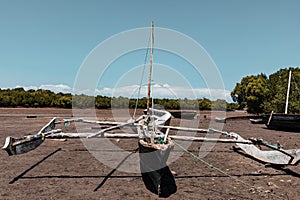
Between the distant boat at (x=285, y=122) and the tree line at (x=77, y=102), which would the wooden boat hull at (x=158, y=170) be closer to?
the distant boat at (x=285, y=122)

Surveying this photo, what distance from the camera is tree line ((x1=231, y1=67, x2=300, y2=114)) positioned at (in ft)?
84.0

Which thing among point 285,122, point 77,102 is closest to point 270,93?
point 285,122

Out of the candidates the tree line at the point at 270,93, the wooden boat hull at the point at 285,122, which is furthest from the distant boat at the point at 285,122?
the tree line at the point at 270,93

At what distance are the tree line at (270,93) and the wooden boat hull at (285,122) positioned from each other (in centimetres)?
817

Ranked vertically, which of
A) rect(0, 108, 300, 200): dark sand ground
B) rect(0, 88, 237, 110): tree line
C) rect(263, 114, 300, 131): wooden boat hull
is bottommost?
rect(0, 108, 300, 200): dark sand ground

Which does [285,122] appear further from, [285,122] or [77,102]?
[77,102]

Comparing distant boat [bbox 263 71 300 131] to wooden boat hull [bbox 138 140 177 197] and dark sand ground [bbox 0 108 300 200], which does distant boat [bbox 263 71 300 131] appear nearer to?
dark sand ground [bbox 0 108 300 200]

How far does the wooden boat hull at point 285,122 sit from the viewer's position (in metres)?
15.9

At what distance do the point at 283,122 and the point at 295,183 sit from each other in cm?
1214

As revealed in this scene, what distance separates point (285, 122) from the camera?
16359mm

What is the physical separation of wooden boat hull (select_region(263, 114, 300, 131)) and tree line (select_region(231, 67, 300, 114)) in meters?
8.17

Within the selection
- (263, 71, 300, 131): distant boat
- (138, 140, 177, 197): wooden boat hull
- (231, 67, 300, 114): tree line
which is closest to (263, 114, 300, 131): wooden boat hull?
(263, 71, 300, 131): distant boat

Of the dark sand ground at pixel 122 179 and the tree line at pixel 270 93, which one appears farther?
the tree line at pixel 270 93

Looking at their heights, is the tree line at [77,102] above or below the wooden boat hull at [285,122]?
above
